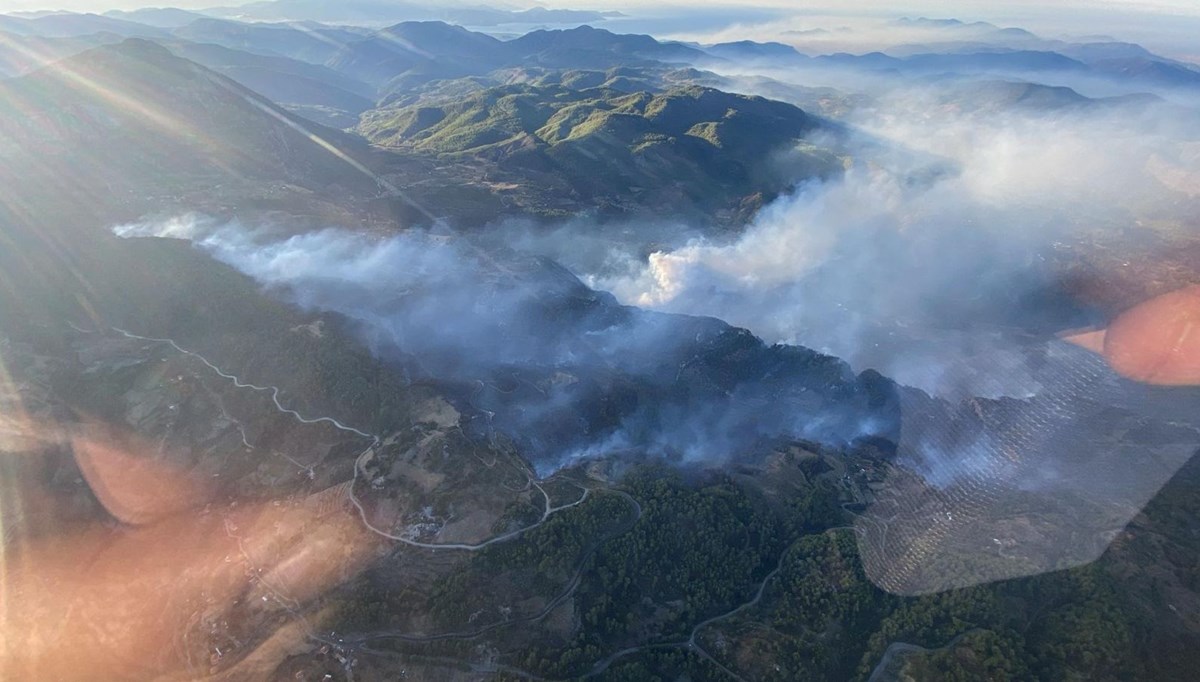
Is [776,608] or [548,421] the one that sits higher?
[548,421]

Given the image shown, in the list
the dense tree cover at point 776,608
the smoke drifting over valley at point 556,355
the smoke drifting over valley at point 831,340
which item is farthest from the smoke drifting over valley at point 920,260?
the dense tree cover at point 776,608

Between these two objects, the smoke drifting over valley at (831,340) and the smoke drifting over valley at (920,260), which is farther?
the smoke drifting over valley at (920,260)

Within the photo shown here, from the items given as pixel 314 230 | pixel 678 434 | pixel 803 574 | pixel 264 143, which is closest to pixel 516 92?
pixel 264 143

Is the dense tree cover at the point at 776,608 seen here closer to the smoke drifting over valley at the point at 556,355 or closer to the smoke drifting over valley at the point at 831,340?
the smoke drifting over valley at the point at 831,340

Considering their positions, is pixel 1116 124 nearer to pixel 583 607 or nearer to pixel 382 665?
pixel 583 607

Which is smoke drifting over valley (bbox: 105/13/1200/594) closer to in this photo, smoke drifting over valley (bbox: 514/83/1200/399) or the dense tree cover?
smoke drifting over valley (bbox: 514/83/1200/399)

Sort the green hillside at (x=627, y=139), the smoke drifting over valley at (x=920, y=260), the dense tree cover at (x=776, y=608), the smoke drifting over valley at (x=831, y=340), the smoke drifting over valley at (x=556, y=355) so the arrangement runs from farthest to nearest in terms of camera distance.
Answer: the green hillside at (x=627, y=139) → the smoke drifting over valley at (x=920, y=260) → the smoke drifting over valley at (x=556, y=355) → the smoke drifting over valley at (x=831, y=340) → the dense tree cover at (x=776, y=608)

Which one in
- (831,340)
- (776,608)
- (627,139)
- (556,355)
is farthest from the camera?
(627,139)

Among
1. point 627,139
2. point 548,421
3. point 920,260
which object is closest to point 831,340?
point 920,260

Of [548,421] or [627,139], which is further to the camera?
[627,139]

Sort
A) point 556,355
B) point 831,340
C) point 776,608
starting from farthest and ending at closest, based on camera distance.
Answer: point 831,340 < point 556,355 < point 776,608

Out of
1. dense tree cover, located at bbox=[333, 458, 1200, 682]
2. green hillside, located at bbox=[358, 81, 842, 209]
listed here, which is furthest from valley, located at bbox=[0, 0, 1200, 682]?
green hillside, located at bbox=[358, 81, 842, 209]

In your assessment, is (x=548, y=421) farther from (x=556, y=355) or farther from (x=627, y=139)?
(x=627, y=139)
